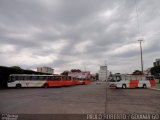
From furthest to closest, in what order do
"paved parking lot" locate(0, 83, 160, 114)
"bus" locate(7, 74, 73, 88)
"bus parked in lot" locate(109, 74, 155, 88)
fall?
"bus" locate(7, 74, 73, 88), "bus parked in lot" locate(109, 74, 155, 88), "paved parking lot" locate(0, 83, 160, 114)

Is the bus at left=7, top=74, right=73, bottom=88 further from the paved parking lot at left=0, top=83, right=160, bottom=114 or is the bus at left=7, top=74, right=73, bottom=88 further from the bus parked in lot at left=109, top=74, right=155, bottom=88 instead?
the paved parking lot at left=0, top=83, right=160, bottom=114

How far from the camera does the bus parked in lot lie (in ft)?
108

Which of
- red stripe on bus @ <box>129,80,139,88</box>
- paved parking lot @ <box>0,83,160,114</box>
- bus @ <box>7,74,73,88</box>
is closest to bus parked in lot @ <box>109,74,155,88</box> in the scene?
red stripe on bus @ <box>129,80,139,88</box>

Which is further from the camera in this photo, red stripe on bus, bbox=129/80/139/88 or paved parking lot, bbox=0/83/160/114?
red stripe on bus, bbox=129/80/139/88

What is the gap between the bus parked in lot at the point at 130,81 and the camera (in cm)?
3284

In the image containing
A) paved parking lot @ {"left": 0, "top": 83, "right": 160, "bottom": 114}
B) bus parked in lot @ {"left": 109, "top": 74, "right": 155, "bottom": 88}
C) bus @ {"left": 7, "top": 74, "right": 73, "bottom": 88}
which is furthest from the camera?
bus @ {"left": 7, "top": 74, "right": 73, "bottom": 88}

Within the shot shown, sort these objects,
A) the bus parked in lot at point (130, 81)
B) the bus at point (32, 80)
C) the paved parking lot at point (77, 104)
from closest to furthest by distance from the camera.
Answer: the paved parking lot at point (77, 104) → the bus parked in lot at point (130, 81) → the bus at point (32, 80)

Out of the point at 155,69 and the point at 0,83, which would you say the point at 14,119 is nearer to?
the point at 0,83

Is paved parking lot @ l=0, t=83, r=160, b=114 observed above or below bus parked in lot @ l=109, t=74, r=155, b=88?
below

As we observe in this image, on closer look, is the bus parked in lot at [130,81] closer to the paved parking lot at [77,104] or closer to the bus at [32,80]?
the bus at [32,80]

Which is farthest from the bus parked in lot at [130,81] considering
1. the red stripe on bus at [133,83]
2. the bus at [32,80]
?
the bus at [32,80]

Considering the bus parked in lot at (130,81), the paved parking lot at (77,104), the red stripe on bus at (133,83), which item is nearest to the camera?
the paved parking lot at (77,104)

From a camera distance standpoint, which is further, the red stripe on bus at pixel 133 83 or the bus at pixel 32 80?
the bus at pixel 32 80

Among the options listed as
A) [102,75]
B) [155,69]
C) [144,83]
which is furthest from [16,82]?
[155,69]
